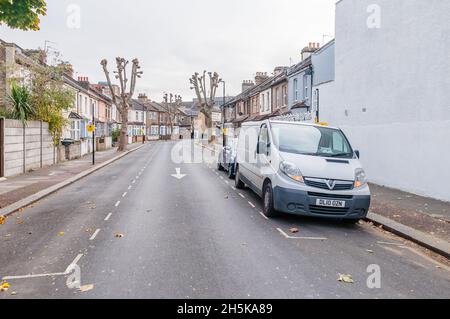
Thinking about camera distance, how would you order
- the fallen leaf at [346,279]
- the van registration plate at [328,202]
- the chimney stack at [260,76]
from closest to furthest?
the fallen leaf at [346,279], the van registration plate at [328,202], the chimney stack at [260,76]

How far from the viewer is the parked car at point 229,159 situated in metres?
15.9

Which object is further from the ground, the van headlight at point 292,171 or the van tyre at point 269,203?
the van headlight at point 292,171

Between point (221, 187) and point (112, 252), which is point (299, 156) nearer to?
point (112, 252)

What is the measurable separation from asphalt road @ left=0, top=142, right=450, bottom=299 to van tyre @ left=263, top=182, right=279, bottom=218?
0.69 ft

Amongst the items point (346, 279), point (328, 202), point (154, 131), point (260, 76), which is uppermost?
point (260, 76)

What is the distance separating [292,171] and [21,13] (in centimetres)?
758

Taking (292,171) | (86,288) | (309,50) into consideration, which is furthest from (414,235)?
(309,50)

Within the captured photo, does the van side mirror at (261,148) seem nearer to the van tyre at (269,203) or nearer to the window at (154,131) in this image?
the van tyre at (269,203)

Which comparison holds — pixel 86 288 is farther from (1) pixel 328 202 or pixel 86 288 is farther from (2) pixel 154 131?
(2) pixel 154 131

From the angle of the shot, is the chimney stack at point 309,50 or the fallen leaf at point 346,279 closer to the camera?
the fallen leaf at point 346,279

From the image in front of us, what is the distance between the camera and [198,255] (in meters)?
5.96

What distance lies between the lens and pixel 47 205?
34.5ft

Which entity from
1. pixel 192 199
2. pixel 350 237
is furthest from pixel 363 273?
pixel 192 199

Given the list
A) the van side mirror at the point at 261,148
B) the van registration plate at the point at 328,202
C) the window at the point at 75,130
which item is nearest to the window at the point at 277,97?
the window at the point at 75,130
